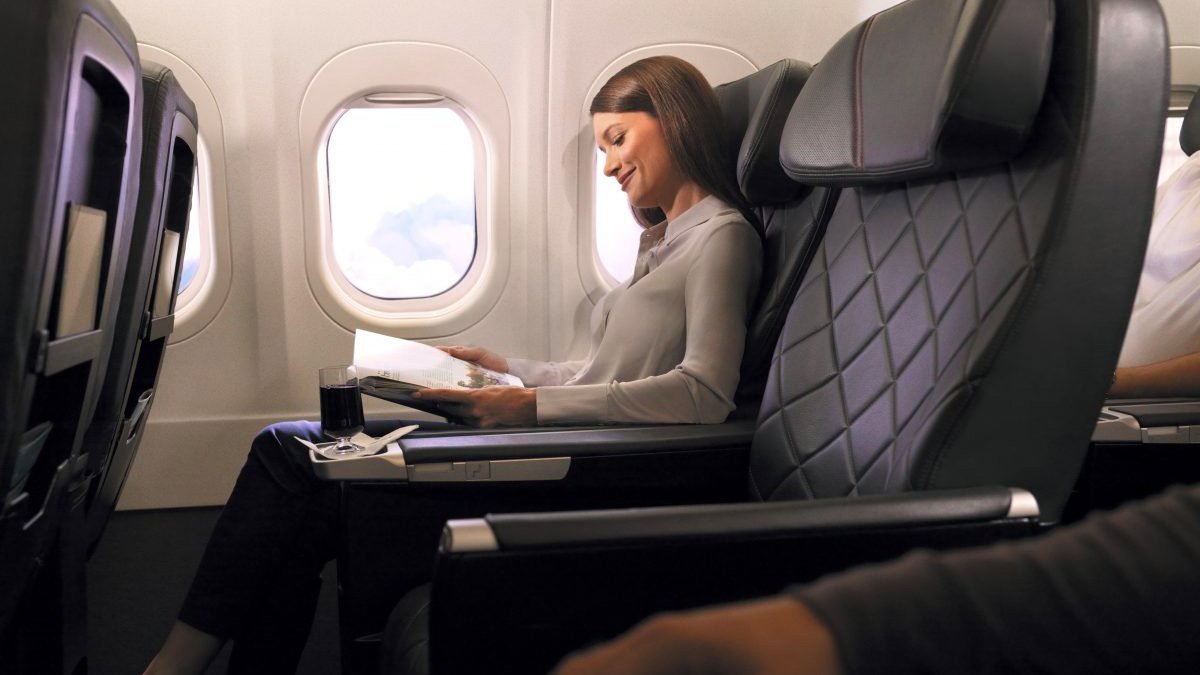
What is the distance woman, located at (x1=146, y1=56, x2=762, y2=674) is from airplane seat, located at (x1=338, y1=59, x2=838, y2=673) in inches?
3.7

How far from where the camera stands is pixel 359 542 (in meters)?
1.43

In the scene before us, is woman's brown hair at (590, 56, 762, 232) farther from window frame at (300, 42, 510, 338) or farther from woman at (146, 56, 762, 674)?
window frame at (300, 42, 510, 338)

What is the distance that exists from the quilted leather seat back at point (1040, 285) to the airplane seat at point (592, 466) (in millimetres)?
324

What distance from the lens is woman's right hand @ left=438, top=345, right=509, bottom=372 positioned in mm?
2355

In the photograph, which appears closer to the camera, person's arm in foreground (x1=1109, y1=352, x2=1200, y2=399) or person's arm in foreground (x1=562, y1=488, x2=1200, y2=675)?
person's arm in foreground (x1=562, y1=488, x2=1200, y2=675)

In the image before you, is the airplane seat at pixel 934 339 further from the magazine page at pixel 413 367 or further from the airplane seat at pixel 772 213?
the magazine page at pixel 413 367

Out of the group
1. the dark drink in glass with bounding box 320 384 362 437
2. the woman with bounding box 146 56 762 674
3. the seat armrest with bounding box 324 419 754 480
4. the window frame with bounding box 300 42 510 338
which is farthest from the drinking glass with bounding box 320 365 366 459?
the window frame with bounding box 300 42 510 338

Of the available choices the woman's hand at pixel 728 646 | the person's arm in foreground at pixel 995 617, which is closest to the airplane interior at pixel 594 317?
the person's arm in foreground at pixel 995 617

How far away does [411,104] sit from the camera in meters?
2.81

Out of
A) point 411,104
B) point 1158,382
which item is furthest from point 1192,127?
point 411,104

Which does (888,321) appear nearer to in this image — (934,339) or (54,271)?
(934,339)

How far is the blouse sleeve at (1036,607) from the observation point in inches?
17.1

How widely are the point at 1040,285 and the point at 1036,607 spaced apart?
0.76 m

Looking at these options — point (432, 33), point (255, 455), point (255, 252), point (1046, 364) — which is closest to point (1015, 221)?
point (1046, 364)
